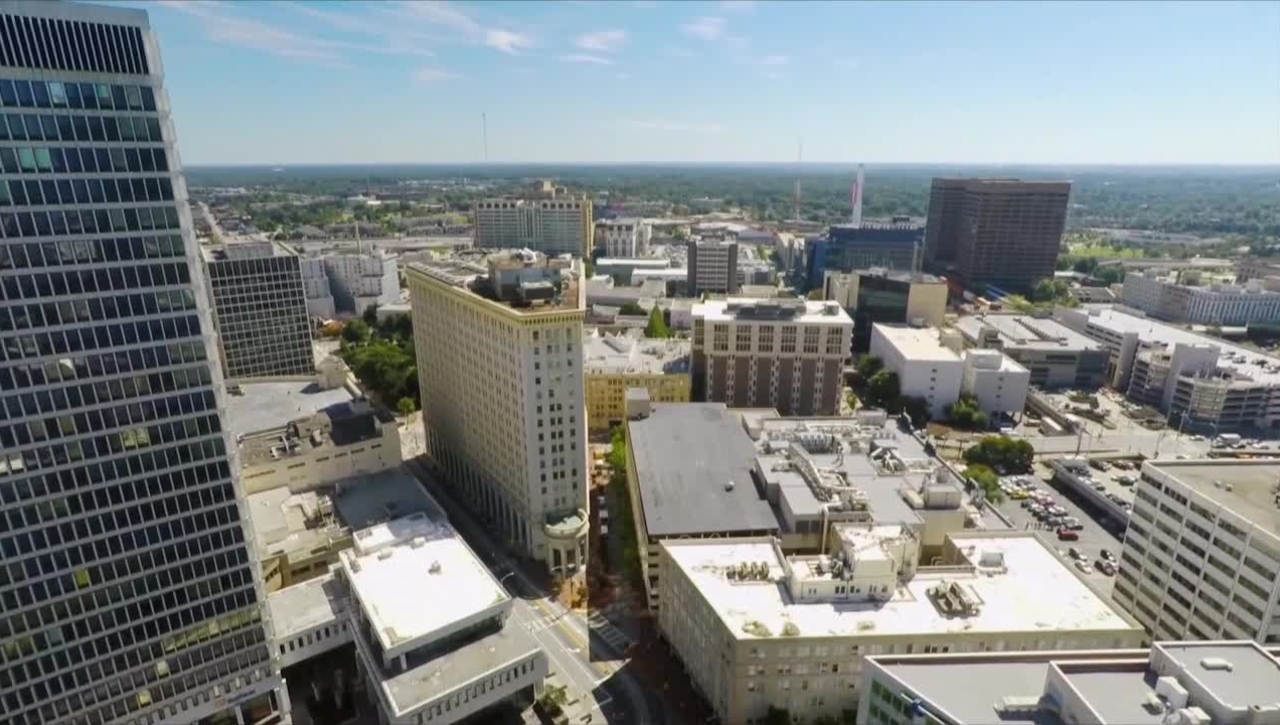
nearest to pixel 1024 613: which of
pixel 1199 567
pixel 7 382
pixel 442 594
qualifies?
pixel 1199 567

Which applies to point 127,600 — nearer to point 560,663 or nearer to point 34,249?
point 34,249

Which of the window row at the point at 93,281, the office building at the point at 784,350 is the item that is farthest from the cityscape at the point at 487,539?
the office building at the point at 784,350

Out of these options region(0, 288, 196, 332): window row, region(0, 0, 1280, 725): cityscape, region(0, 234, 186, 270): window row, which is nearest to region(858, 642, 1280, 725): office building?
region(0, 0, 1280, 725): cityscape

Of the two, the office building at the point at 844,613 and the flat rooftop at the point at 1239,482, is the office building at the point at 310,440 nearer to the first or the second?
the office building at the point at 844,613

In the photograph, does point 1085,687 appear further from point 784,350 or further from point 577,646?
point 784,350

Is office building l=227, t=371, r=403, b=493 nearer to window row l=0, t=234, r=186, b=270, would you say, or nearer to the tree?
window row l=0, t=234, r=186, b=270
